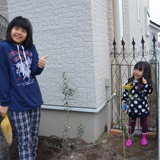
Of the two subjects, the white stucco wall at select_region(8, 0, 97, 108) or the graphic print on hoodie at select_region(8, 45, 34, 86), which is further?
the white stucco wall at select_region(8, 0, 97, 108)

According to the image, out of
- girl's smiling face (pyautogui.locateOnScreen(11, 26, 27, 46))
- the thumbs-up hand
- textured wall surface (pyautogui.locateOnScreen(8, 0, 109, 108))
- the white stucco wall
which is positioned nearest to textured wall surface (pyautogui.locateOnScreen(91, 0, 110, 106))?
textured wall surface (pyautogui.locateOnScreen(8, 0, 109, 108))

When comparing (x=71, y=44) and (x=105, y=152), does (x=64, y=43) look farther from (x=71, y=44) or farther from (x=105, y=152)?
(x=105, y=152)

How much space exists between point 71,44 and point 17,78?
51.3 inches

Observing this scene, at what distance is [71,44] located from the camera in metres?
3.17

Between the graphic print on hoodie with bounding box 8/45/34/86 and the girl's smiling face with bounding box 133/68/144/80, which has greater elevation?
the graphic print on hoodie with bounding box 8/45/34/86

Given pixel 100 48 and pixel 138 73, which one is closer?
pixel 138 73

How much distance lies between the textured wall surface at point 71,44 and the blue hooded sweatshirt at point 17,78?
101 centimetres

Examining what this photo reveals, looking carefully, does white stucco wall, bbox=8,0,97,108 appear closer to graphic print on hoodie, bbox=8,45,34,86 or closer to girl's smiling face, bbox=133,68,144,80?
girl's smiling face, bbox=133,68,144,80

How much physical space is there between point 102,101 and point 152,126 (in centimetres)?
116

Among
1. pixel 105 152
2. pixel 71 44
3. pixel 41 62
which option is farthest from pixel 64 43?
pixel 105 152

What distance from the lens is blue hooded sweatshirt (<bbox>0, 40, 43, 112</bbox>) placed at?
2.06 m

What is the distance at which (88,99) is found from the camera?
315 cm

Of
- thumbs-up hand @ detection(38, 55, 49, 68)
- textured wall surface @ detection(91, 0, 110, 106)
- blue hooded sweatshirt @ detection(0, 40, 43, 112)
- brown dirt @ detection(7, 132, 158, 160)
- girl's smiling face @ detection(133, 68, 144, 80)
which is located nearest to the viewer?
blue hooded sweatshirt @ detection(0, 40, 43, 112)

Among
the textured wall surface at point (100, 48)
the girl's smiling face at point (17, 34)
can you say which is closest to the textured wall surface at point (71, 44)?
the textured wall surface at point (100, 48)
